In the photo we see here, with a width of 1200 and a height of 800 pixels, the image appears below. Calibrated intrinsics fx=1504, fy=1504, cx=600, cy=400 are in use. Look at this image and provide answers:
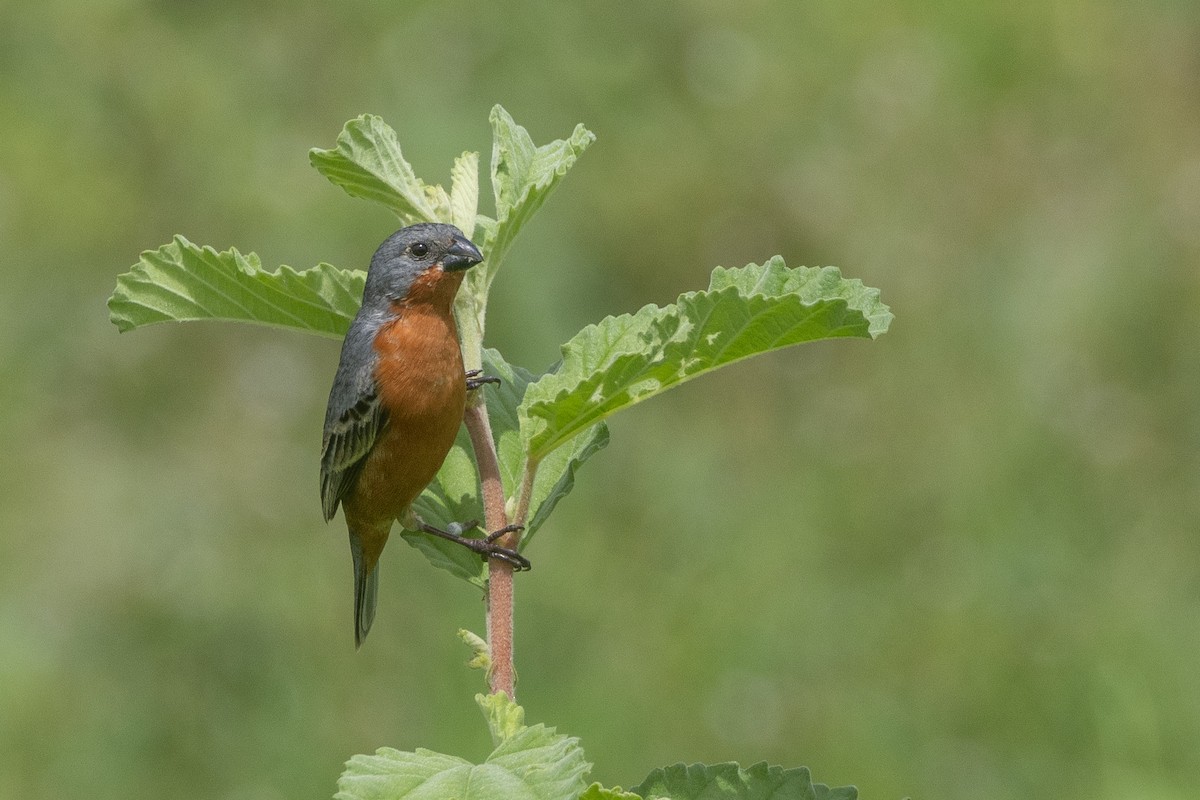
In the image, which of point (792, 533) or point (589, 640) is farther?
point (792, 533)

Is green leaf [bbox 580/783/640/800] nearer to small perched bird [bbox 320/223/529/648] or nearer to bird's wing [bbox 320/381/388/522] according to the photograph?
small perched bird [bbox 320/223/529/648]

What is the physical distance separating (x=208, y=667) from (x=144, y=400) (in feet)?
6.76

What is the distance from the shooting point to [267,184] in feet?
27.0

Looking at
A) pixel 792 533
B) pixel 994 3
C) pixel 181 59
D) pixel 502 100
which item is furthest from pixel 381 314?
pixel 994 3

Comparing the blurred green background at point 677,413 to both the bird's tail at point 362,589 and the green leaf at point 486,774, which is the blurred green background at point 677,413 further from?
the green leaf at point 486,774

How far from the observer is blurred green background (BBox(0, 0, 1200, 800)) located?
6.09 m

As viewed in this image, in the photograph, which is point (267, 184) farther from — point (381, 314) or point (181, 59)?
point (381, 314)

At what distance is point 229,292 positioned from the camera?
7.83 ft

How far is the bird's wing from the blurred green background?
231 cm

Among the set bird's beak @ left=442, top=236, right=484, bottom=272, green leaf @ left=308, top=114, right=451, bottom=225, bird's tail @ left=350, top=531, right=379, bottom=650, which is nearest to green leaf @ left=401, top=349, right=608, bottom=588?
bird's beak @ left=442, top=236, right=484, bottom=272

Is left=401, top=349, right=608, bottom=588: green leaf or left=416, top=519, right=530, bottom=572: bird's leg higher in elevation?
left=401, top=349, right=608, bottom=588: green leaf

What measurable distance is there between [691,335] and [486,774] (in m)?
0.64

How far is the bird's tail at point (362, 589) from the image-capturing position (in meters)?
3.82

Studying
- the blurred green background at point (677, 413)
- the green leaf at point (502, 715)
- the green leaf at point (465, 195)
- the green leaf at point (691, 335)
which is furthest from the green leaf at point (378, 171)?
the blurred green background at point (677, 413)
